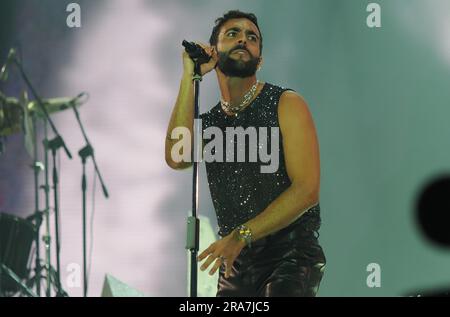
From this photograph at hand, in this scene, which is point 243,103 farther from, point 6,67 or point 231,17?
point 6,67

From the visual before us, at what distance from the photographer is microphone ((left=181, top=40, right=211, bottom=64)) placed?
2455 mm

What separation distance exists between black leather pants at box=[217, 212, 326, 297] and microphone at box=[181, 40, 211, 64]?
0.74 metres

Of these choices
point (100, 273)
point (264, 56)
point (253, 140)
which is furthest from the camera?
point (264, 56)

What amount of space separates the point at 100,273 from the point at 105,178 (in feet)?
1.68

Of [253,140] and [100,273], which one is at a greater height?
[253,140]

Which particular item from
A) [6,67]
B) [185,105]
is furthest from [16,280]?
[185,105]

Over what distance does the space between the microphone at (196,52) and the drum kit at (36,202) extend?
130 centimetres

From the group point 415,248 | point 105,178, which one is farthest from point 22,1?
point 415,248

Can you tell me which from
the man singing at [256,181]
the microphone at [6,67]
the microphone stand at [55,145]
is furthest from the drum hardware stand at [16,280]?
the man singing at [256,181]

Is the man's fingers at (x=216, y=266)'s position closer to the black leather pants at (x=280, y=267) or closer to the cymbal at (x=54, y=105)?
the black leather pants at (x=280, y=267)

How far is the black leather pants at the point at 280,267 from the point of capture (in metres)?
2.50

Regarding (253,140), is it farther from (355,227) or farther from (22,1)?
(22,1)

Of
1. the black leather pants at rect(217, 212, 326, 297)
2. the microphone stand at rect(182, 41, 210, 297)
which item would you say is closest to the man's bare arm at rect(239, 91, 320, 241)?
the black leather pants at rect(217, 212, 326, 297)

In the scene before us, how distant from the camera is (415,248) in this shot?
3.56 metres
